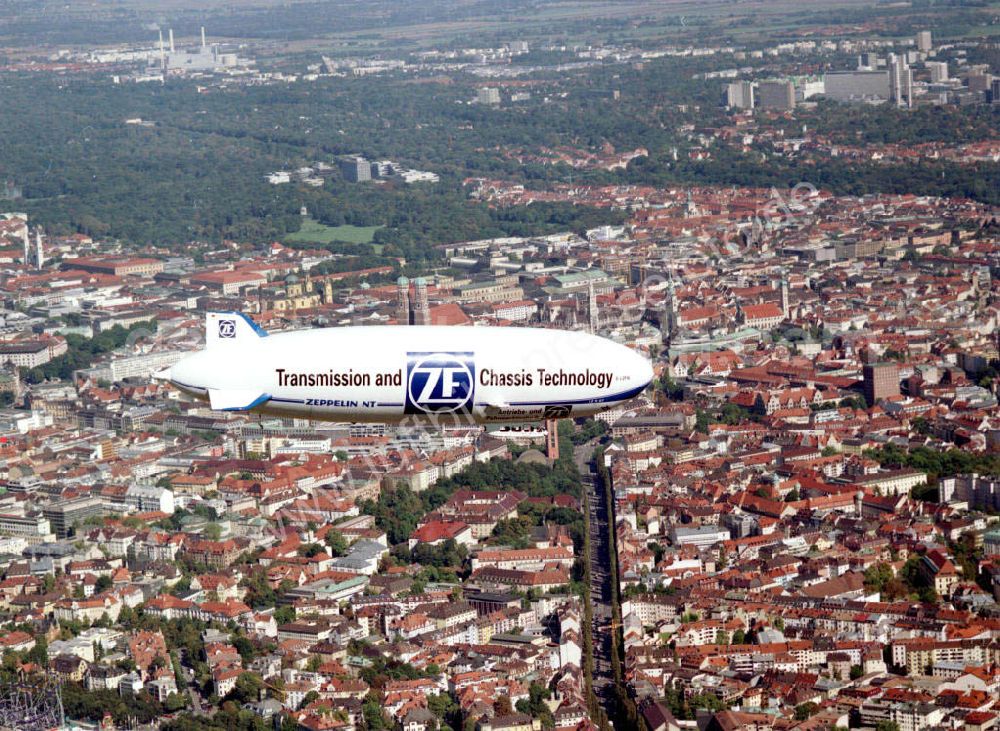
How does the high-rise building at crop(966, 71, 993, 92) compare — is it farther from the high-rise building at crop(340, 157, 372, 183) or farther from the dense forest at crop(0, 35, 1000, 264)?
the high-rise building at crop(340, 157, 372, 183)

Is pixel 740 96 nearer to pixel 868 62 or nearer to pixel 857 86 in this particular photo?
pixel 857 86

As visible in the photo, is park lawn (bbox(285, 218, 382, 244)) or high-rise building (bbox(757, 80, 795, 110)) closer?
park lawn (bbox(285, 218, 382, 244))

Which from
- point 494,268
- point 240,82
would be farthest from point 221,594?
point 240,82

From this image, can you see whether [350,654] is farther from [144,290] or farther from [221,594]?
[144,290]

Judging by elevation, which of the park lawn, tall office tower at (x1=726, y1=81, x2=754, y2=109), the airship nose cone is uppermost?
the airship nose cone

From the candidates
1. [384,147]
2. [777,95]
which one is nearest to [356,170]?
[384,147]

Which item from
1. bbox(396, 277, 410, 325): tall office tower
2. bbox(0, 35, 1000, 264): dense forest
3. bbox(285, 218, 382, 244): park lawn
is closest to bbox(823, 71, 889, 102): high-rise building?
bbox(0, 35, 1000, 264): dense forest
